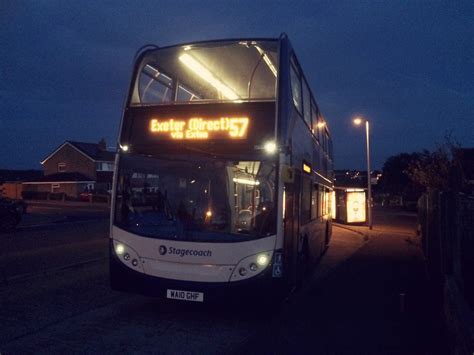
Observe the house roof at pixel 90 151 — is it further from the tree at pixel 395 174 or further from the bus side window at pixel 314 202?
the bus side window at pixel 314 202

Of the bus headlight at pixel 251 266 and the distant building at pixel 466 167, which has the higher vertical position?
the distant building at pixel 466 167

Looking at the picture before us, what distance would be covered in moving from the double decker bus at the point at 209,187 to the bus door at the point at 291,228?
0.05 ft

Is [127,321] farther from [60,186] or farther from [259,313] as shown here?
[60,186]

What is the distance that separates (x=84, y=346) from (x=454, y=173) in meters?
7.31

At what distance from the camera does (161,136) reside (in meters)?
7.49

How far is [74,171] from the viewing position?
6353cm

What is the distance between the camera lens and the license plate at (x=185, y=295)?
6.90 m

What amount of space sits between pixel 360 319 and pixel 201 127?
12.7 feet

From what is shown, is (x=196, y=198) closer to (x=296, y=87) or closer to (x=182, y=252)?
(x=182, y=252)

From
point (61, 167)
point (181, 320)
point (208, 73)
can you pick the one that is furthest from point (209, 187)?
point (61, 167)

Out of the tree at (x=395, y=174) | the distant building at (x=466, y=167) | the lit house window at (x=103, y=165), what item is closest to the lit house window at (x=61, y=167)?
the lit house window at (x=103, y=165)

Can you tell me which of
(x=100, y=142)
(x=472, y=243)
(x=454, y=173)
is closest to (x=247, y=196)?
(x=454, y=173)

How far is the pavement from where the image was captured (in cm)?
621

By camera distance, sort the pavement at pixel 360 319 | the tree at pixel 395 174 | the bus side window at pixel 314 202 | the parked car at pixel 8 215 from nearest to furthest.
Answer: the pavement at pixel 360 319, the bus side window at pixel 314 202, the parked car at pixel 8 215, the tree at pixel 395 174
